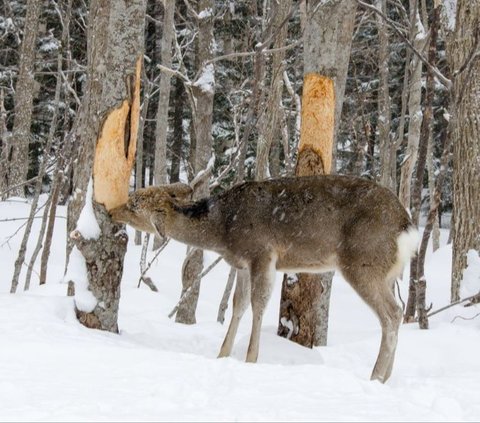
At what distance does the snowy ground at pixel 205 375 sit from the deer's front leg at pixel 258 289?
0.29 meters

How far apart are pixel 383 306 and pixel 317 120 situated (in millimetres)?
2145

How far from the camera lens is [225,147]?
29.5 m

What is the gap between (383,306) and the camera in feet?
18.1

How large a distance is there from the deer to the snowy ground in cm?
53

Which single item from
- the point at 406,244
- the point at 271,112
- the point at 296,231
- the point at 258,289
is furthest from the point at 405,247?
the point at 271,112

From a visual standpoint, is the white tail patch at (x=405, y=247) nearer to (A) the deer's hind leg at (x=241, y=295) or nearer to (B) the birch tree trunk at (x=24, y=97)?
(A) the deer's hind leg at (x=241, y=295)

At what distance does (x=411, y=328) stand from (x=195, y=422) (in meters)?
5.16

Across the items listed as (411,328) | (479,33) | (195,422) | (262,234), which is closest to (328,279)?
(411,328)

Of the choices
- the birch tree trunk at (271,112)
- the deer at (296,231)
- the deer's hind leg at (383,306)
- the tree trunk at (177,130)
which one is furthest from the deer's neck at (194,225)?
the tree trunk at (177,130)

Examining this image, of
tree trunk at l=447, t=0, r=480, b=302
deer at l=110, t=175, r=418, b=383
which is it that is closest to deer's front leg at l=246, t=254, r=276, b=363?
deer at l=110, t=175, r=418, b=383

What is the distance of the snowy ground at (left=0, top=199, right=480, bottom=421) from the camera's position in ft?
11.2

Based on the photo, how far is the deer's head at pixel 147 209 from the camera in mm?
6094

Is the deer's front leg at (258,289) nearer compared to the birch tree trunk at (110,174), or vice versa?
the deer's front leg at (258,289)

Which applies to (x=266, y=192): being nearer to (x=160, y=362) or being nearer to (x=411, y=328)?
(x=160, y=362)
